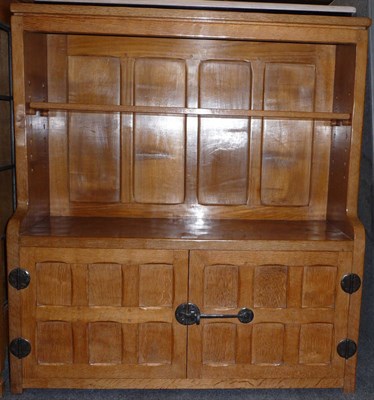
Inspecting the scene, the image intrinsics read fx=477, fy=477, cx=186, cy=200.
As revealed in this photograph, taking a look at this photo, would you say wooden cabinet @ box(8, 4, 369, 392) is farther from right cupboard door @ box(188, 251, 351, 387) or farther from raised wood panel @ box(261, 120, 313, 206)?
raised wood panel @ box(261, 120, 313, 206)

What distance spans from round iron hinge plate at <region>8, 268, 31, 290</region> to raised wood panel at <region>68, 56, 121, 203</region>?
522 mm

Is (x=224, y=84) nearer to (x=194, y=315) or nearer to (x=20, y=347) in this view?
(x=194, y=315)

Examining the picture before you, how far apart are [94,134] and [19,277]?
763 millimetres

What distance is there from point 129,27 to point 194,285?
106 centimetres

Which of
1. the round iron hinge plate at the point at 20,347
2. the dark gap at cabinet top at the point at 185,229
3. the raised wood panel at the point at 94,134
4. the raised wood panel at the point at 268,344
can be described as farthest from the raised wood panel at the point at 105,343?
the raised wood panel at the point at 94,134

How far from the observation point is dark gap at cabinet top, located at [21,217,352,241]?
1.92 metres

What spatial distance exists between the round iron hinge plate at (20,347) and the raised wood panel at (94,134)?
0.70 meters

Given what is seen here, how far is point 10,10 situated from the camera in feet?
6.29

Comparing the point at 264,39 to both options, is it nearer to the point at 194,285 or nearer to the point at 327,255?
the point at 327,255

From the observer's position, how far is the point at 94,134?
2.27m

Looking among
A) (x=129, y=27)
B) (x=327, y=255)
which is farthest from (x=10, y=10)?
(x=327, y=255)

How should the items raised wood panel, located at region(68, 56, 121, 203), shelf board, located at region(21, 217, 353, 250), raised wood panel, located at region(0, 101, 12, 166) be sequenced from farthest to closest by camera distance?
raised wood panel, located at region(68, 56, 121, 203) → raised wood panel, located at region(0, 101, 12, 166) → shelf board, located at region(21, 217, 353, 250)

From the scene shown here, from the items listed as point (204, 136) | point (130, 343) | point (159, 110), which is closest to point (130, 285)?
point (130, 343)

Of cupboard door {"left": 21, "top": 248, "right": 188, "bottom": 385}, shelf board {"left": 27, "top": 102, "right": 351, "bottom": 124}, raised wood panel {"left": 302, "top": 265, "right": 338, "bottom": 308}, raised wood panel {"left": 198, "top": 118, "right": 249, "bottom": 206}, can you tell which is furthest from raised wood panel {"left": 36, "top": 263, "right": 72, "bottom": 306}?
raised wood panel {"left": 302, "top": 265, "right": 338, "bottom": 308}
